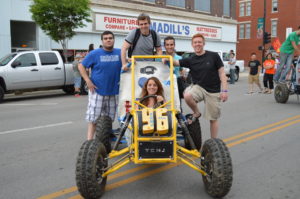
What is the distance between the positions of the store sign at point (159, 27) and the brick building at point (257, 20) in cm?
1842

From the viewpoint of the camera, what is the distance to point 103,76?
5547 mm

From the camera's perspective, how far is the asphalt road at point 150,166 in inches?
164

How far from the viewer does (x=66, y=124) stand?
839 centimetres

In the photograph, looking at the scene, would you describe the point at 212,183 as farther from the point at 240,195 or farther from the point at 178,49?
the point at 178,49

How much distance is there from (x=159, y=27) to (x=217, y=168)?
2558 cm

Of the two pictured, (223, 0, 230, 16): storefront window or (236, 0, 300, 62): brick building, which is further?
(236, 0, 300, 62): brick building

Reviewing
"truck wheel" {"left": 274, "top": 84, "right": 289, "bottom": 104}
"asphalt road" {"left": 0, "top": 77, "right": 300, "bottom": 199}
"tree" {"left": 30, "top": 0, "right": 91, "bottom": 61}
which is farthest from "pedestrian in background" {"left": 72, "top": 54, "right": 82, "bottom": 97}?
"truck wheel" {"left": 274, "top": 84, "right": 289, "bottom": 104}

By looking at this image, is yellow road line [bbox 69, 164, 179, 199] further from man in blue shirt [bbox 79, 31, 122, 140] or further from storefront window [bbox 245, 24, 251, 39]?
storefront window [bbox 245, 24, 251, 39]

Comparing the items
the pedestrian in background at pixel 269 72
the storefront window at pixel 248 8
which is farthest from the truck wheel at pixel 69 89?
the storefront window at pixel 248 8

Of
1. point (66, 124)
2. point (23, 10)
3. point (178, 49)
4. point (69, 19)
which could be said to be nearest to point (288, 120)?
point (66, 124)

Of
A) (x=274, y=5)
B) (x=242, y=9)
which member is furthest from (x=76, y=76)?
(x=242, y=9)

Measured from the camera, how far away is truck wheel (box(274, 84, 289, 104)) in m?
11.3

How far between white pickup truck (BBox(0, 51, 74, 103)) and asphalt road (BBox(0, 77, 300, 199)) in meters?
4.12

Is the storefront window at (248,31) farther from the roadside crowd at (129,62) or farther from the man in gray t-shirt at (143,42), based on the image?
the man in gray t-shirt at (143,42)
